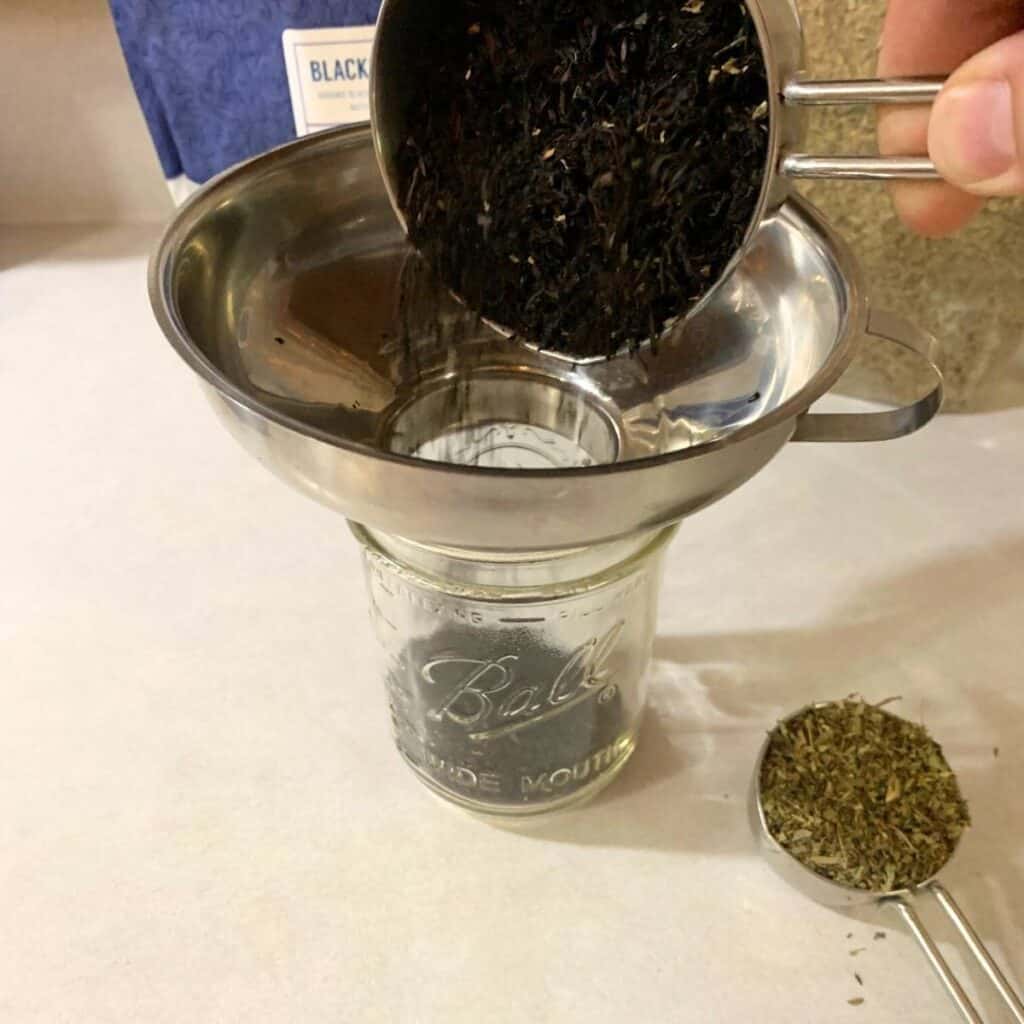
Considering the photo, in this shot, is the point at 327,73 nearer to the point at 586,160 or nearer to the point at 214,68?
the point at 214,68

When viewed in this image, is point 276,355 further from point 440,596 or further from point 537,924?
point 537,924

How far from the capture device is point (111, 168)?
1154mm

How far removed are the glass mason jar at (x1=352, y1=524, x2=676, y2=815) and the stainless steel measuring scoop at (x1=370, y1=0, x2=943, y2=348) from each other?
0.72 feet

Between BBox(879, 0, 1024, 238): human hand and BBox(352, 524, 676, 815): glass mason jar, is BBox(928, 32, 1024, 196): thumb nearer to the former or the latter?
BBox(879, 0, 1024, 238): human hand

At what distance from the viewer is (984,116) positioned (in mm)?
396

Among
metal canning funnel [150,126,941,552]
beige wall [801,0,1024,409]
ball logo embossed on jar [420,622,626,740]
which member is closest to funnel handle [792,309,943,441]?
metal canning funnel [150,126,941,552]

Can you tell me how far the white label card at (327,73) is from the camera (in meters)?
0.88

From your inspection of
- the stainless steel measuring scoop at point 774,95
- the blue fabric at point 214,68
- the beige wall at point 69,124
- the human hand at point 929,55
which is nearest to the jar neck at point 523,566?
the stainless steel measuring scoop at point 774,95

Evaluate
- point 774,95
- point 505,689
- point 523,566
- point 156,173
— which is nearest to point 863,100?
point 774,95

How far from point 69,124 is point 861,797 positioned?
1.07 meters

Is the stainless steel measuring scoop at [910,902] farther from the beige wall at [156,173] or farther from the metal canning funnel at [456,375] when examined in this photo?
the beige wall at [156,173]

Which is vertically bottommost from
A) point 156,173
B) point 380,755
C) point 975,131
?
point 380,755

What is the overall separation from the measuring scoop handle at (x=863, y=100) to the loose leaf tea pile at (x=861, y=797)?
36 cm

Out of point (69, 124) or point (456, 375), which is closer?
point (456, 375)
